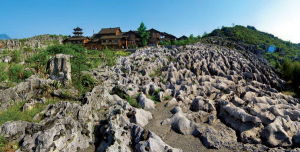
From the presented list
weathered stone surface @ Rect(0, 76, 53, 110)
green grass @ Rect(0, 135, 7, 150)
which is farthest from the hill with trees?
green grass @ Rect(0, 135, 7, 150)

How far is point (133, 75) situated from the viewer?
135 ft

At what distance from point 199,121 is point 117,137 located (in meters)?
11.4

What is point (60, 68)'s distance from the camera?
3494cm

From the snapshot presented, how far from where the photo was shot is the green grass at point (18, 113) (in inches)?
819

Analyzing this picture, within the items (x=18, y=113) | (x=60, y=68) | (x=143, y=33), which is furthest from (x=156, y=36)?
(x=18, y=113)

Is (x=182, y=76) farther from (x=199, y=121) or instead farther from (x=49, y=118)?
(x=49, y=118)

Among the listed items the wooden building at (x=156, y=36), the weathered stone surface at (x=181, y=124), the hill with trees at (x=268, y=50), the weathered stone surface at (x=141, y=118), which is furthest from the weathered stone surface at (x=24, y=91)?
the wooden building at (x=156, y=36)

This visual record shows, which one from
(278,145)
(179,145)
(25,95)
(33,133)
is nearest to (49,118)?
(33,133)

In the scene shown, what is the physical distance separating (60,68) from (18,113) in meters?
14.1

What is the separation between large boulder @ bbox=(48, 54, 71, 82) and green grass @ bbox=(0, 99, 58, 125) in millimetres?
8305

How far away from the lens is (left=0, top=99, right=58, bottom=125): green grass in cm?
2080

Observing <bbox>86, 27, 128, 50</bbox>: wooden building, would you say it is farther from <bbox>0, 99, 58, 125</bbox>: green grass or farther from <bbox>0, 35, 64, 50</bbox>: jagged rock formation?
<bbox>0, 99, 58, 125</bbox>: green grass

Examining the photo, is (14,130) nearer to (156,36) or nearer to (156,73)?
(156,73)

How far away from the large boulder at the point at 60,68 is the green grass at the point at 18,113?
27.2ft
